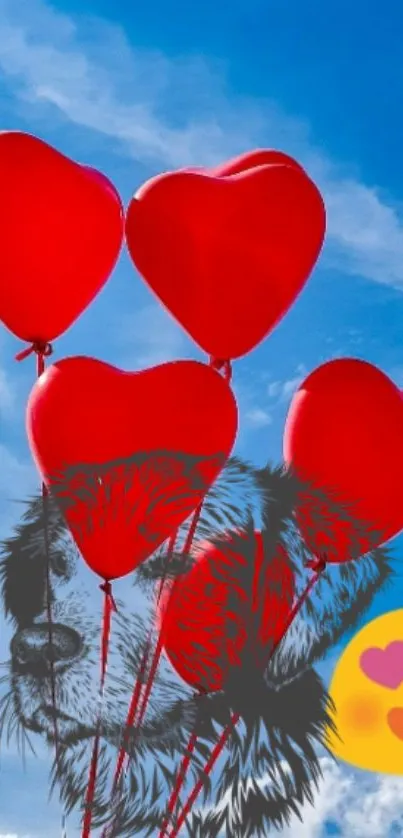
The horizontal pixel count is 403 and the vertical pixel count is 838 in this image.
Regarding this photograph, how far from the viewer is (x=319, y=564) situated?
3.18 m

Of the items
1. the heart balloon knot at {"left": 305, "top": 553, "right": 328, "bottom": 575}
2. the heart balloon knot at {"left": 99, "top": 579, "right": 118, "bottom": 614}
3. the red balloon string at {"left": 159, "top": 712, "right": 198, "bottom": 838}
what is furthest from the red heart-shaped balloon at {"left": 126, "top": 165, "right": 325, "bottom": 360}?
the red balloon string at {"left": 159, "top": 712, "right": 198, "bottom": 838}

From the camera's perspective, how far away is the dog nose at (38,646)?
9.45 feet

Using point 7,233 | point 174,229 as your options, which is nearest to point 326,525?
point 174,229

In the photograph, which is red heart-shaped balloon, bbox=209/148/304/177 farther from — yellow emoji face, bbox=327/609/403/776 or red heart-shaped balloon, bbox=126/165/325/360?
yellow emoji face, bbox=327/609/403/776

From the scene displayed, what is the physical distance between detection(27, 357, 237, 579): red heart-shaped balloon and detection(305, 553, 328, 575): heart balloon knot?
0.39 metres

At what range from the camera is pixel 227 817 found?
113 inches

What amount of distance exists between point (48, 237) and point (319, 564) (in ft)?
3.96

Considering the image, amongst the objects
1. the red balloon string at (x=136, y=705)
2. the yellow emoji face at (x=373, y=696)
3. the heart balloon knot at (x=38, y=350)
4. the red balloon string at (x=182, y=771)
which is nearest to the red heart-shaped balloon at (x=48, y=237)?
the heart balloon knot at (x=38, y=350)

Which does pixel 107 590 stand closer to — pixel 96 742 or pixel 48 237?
pixel 96 742

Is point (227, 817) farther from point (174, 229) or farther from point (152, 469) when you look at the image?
point (174, 229)

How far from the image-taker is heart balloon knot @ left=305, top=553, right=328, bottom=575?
10.4ft

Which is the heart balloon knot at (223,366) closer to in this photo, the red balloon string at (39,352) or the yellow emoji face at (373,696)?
the red balloon string at (39,352)

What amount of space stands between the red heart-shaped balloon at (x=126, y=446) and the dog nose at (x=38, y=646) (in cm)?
24

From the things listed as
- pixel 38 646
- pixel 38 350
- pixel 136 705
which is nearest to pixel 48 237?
pixel 38 350
